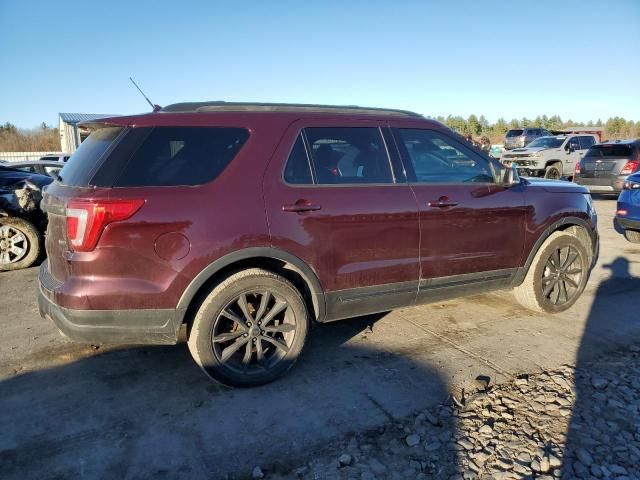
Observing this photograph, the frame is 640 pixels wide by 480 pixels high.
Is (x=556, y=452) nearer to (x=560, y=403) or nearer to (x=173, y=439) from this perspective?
(x=560, y=403)

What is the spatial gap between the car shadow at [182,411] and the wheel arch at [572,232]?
1.58 metres

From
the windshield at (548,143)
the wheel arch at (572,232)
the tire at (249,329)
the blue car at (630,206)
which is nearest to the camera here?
the tire at (249,329)

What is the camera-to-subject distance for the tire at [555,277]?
4477 mm

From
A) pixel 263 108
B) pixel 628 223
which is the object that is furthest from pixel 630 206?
pixel 263 108

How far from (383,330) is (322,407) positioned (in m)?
1.34

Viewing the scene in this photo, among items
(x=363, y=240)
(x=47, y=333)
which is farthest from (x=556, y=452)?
(x=47, y=333)

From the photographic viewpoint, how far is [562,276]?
4.64 metres

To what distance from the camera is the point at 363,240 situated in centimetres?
341

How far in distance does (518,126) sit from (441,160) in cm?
6530

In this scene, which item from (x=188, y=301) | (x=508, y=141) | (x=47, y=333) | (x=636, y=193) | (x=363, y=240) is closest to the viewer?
(x=188, y=301)

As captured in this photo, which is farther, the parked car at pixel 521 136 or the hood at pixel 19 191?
the parked car at pixel 521 136

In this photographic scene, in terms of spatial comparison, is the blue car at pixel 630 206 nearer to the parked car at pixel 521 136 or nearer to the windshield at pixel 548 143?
the windshield at pixel 548 143

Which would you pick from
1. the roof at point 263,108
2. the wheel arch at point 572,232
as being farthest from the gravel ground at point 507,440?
the roof at point 263,108

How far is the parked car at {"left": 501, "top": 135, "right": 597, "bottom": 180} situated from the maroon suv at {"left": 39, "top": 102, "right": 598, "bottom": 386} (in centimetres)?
1515
